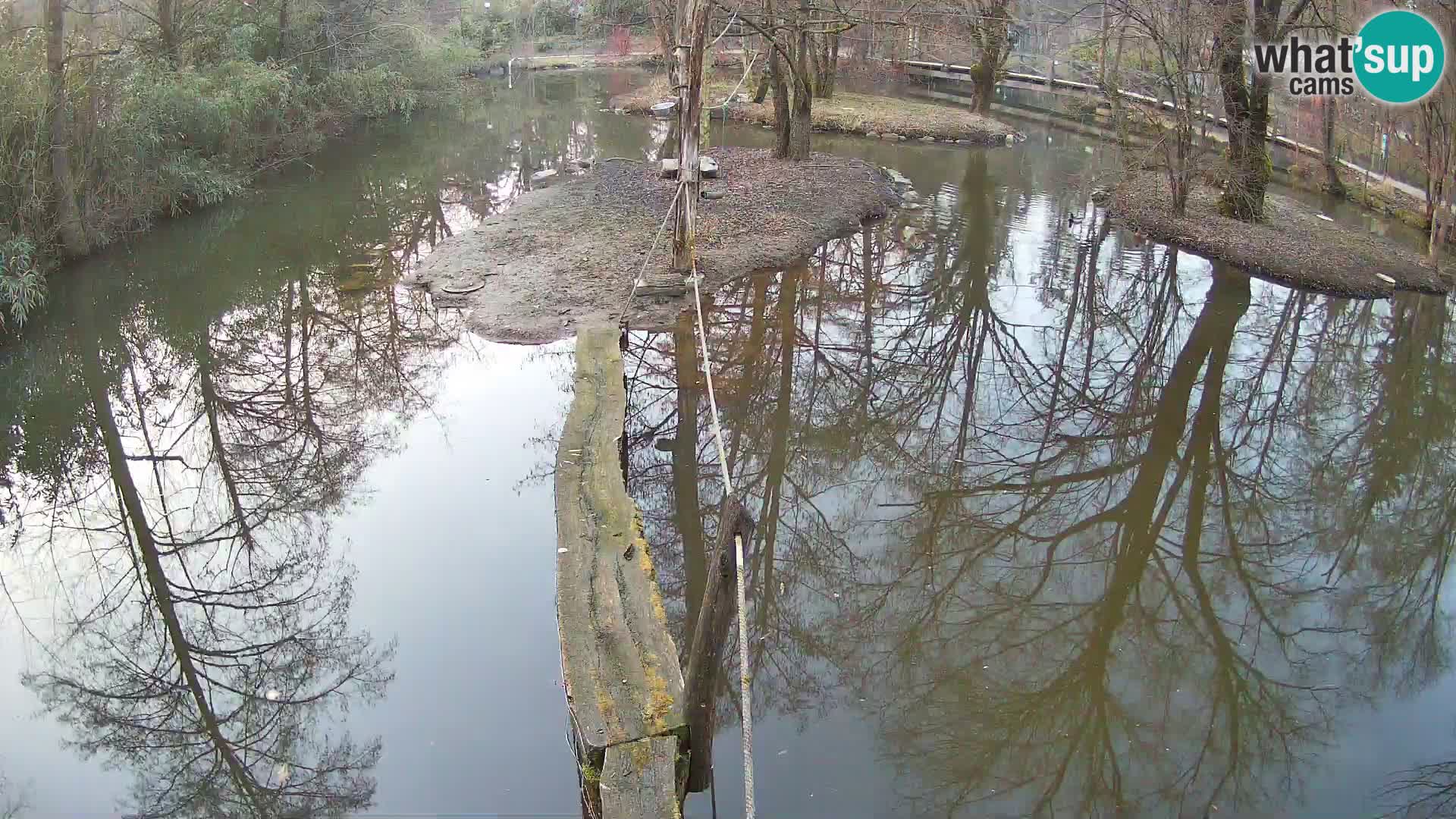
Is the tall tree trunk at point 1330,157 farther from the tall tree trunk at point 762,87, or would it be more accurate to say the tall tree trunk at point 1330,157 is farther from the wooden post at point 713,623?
the wooden post at point 713,623

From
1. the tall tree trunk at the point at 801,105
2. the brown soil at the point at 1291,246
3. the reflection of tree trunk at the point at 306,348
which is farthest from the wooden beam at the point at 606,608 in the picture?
the tall tree trunk at the point at 801,105

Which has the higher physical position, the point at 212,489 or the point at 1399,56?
the point at 1399,56

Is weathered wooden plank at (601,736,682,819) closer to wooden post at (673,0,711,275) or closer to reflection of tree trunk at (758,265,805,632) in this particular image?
reflection of tree trunk at (758,265,805,632)

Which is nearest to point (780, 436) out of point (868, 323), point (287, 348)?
point (868, 323)

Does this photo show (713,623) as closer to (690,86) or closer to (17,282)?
(690,86)

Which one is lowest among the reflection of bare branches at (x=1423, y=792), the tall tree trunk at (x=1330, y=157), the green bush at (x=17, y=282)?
the reflection of bare branches at (x=1423, y=792)

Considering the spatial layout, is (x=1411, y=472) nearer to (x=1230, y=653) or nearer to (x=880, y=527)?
(x=1230, y=653)
